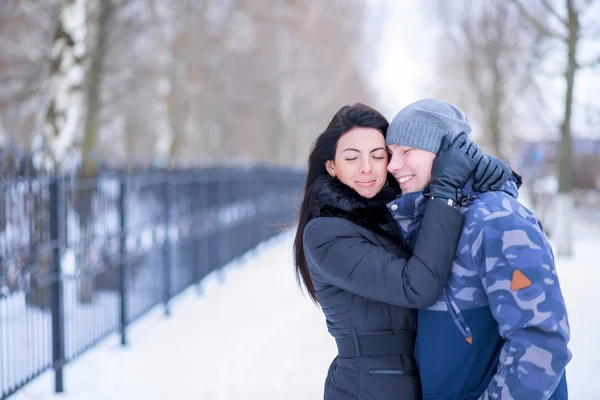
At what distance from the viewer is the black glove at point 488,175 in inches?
94.3

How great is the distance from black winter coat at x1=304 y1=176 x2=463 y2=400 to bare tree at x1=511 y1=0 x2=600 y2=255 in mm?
11403

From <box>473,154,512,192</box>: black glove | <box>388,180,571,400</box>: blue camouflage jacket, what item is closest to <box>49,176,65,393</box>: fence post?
<box>388,180,571,400</box>: blue camouflage jacket

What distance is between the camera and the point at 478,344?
237 cm

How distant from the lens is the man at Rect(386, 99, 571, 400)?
2.12 m

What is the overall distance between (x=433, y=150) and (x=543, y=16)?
14.2 meters

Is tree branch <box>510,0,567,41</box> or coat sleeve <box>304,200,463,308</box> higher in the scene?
tree branch <box>510,0,567,41</box>

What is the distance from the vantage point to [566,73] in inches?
541

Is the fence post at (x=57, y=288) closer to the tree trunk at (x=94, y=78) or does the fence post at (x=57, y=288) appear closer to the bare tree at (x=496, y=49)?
the tree trunk at (x=94, y=78)

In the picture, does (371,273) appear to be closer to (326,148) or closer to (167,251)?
(326,148)

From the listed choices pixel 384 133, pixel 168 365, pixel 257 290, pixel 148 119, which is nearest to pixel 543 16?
pixel 257 290

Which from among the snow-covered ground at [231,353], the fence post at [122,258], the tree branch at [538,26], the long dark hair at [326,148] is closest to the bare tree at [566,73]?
the tree branch at [538,26]

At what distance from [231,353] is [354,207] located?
4.84 metres

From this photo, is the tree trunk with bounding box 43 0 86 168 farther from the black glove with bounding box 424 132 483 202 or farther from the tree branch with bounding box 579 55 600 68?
the tree branch with bounding box 579 55 600 68

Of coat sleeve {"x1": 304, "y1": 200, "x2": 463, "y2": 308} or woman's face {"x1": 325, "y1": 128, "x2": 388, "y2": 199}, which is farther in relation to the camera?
woman's face {"x1": 325, "y1": 128, "x2": 388, "y2": 199}
